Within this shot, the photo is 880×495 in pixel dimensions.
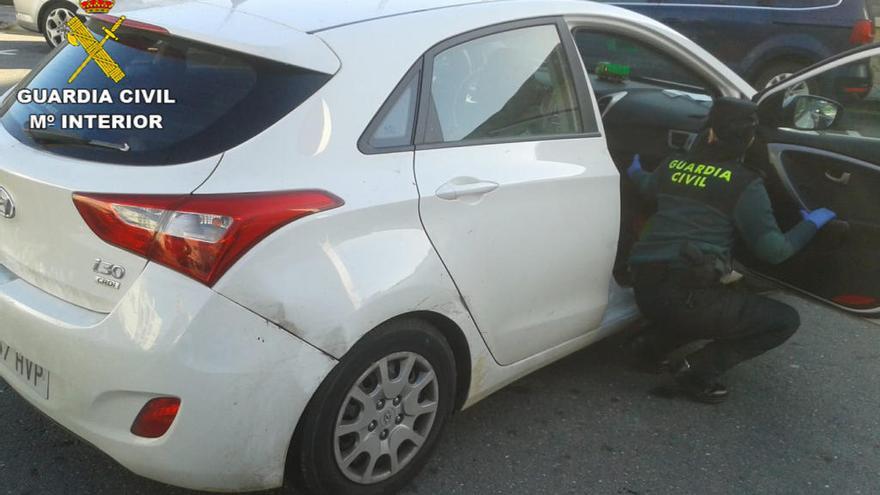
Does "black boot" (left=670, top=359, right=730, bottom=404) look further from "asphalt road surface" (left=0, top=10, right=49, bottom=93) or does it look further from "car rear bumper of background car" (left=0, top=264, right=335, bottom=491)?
"asphalt road surface" (left=0, top=10, right=49, bottom=93)

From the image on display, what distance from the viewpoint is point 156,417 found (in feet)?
6.87

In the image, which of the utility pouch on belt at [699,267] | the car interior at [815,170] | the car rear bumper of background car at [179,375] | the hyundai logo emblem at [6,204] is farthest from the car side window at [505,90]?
the hyundai logo emblem at [6,204]

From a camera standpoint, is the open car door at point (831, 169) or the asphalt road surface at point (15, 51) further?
the asphalt road surface at point (15, 51)

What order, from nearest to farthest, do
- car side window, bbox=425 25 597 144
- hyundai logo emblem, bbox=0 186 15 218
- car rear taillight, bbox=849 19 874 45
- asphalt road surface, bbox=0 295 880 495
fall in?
1. hyundai logo emblem, bbox=0 186 15 218
2. car side window, bbox=425 25 597 144
3. asphalt road surface, bbox=0 295 880 495
4. car rear taillight, bbox=849 19 874 45

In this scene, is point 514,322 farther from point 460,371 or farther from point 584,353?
point 584,353

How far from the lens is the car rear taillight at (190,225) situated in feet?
6.73

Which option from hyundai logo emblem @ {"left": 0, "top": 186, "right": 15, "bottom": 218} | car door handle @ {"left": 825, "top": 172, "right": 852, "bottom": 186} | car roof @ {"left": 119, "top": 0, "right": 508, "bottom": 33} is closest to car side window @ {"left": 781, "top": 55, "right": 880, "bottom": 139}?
car door handle @ {"left": 825, "top": 172, "right": 852, "bottom": 186}

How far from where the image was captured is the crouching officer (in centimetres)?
313

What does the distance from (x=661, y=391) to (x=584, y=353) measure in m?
0.41

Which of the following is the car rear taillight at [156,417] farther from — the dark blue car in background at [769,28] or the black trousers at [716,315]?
the dark blue car in background at [769,28]

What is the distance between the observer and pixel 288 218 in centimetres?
212

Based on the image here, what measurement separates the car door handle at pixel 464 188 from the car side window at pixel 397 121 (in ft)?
0.54

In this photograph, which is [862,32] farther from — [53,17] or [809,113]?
[53,17]

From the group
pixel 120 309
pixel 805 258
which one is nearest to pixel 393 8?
pixel 120 309
